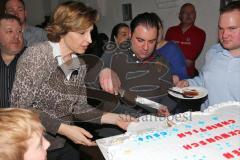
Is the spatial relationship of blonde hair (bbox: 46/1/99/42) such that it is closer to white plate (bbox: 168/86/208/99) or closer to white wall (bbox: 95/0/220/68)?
white plate (bbox: 168/86/208/99)

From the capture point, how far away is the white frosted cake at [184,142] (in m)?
1.22

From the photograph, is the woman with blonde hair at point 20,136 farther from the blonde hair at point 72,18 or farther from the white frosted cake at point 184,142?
the blonde hair at point 72,18

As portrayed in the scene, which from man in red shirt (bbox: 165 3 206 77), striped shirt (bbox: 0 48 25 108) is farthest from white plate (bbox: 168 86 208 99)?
man in red shirt (bbox: 165 3 206 77)

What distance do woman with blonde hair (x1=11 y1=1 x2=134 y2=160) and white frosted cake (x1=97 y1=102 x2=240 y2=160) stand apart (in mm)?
206

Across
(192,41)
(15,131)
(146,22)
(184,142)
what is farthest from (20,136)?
(192,41)

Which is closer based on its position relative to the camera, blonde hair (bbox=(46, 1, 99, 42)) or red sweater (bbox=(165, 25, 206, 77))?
blonde hair (bbox=(46, 1, 99, 42))

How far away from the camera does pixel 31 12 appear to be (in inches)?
275

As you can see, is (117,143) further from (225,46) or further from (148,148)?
(225,46)

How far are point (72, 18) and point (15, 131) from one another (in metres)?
0.66

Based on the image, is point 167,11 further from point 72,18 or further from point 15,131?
point 15,131

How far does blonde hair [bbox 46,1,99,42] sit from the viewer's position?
138cm


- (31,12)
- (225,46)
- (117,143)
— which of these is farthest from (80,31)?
(31,12)

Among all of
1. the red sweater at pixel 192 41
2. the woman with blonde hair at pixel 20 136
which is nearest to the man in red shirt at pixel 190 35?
the red sweater at pixel 192 41

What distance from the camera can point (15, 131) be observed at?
2.98 ft
